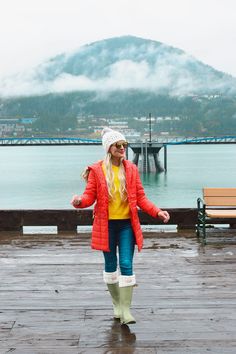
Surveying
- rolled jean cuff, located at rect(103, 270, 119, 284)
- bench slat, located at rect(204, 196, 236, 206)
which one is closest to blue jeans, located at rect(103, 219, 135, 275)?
rolled jean cuff, located at rect(103, 270, 119, 284)

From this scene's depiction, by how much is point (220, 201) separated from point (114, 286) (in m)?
5.00

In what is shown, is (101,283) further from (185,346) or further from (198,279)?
(185,346)

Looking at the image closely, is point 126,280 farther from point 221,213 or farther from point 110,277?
point 221,213

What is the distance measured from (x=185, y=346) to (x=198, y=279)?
2.12 metres

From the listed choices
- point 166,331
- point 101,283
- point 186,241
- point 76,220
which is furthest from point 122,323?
point 76,220

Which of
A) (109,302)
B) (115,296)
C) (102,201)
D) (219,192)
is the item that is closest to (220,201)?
(219,192)

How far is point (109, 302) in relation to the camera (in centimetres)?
553

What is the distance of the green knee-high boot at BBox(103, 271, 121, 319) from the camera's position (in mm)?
4918

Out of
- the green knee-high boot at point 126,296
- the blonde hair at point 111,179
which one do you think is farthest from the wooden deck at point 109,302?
the blonde hair at point 111,179

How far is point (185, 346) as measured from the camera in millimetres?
4328

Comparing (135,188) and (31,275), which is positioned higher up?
(135,188)

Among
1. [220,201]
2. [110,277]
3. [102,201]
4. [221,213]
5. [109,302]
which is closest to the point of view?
[102,201]

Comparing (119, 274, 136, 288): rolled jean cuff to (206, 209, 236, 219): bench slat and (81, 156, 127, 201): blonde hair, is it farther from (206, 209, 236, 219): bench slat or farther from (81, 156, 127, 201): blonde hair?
(206, 209, 236, 219): bench slat

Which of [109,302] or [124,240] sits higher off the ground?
[124,240]
